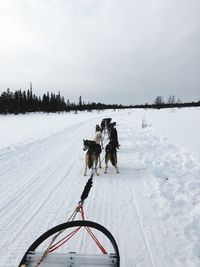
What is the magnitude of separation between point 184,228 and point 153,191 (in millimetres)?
1838

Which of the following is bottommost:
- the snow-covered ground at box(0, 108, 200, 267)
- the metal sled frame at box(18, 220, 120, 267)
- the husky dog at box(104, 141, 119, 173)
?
the snow-covered ground at box(0, 108, 200, 267)

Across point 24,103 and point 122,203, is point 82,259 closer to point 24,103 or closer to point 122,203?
point 122,203

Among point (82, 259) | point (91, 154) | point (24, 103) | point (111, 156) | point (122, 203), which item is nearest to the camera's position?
point (82, 259)

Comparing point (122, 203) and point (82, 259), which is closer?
point (82, 259)

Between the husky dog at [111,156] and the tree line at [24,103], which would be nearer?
the husky dog at [111,156]

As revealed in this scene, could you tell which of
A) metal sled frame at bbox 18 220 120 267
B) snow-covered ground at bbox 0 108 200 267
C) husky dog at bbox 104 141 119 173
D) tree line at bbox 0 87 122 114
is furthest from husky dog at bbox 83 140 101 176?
tree line at bbox 0 87 122 114

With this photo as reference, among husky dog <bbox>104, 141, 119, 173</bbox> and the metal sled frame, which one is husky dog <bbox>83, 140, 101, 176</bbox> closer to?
husky dog <bbox>104, 141, 119, 173</bbox>

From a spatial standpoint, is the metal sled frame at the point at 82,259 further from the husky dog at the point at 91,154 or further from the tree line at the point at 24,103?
the tree line at the point at 24,103

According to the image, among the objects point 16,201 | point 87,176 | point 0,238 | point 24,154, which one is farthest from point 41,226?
point 24,154

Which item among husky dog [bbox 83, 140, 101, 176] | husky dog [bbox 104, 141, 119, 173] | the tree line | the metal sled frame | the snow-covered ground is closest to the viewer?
the metal sled frame

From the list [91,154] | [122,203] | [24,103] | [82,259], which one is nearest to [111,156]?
[91,154]

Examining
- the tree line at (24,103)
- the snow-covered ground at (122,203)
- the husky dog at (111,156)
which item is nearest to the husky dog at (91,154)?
the husky dog at (111,156)

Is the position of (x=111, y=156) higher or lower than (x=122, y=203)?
higher

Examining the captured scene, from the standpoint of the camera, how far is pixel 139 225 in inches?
170
